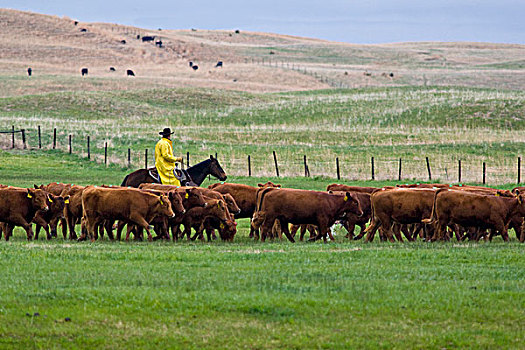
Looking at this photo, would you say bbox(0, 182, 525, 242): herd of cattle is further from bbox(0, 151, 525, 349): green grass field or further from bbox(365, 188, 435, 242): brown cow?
bbox(0, 151, 525, 349): green grass field

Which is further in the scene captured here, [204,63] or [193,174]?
[204,63]

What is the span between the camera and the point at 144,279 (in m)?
11.6

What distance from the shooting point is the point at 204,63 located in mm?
126188

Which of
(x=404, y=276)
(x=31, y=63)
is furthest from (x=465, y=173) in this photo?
(x=31, y=63)

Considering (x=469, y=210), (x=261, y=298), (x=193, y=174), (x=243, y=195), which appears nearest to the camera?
(x=261, y=298)

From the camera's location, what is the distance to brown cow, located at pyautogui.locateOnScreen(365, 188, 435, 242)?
688 inches

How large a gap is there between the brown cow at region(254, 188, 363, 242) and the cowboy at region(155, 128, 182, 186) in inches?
137

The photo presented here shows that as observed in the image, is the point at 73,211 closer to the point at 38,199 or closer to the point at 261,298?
the point at 38,199

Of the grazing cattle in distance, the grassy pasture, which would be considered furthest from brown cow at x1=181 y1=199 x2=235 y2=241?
the grazing cattle in distance

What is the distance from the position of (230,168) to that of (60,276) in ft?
91.3

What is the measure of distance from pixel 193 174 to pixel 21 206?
22.4 ft

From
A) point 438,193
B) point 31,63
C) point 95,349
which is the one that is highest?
point 31,63

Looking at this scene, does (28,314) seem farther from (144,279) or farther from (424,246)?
(424,246)

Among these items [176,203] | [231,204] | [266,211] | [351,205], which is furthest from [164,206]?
[351,205]
